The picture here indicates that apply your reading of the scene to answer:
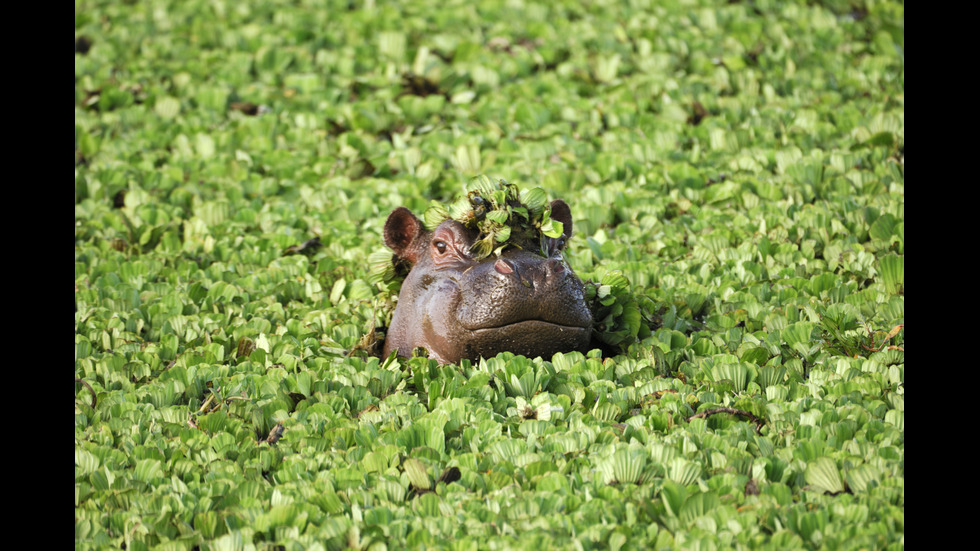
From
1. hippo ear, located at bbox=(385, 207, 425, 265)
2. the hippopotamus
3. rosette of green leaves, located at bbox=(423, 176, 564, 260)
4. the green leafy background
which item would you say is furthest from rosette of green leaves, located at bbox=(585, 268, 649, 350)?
hippo ear, located at bbox=(385, 207, 425, 265)

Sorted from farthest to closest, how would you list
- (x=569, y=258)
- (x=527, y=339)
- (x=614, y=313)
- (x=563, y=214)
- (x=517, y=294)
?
(x=569, y=258) < (x=563, y=214) < (x=614, y=313) < (x=527, y=339) < (x=517, y=294)

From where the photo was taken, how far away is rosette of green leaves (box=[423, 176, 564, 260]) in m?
4.96

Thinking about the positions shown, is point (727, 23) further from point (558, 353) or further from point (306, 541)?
point (306, 541)

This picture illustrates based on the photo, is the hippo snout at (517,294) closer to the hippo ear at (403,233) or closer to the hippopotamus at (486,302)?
the hippopotamus at (486,302)

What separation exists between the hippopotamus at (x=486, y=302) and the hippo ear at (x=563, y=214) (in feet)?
0.64

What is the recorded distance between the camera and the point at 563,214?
561 cm

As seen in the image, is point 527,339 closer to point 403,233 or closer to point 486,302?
point 486,302

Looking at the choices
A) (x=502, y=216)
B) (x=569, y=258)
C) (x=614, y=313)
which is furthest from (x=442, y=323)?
(x=569, y=258)

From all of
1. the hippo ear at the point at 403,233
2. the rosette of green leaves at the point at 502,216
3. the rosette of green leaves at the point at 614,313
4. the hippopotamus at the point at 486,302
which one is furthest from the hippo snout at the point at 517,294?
the hippo ear at the point at 403,233

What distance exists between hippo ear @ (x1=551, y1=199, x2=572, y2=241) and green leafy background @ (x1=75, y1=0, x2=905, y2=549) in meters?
0.34

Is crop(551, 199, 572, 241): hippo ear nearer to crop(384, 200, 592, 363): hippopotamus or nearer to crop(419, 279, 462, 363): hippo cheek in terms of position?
crop(384, 200, 592, 363): hippopotamus

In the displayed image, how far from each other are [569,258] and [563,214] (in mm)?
1376

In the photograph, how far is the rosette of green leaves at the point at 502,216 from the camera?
16.3 feet
